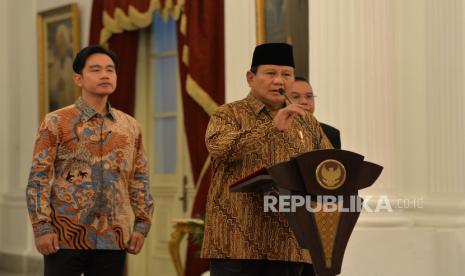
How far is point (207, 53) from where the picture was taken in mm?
6559

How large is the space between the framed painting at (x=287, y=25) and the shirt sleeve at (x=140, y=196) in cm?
264

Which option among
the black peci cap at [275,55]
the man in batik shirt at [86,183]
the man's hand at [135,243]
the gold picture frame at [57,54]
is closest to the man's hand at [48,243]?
the man in batik shirt at [86,183]

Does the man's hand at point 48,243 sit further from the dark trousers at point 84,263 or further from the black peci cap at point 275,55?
the black peci cap at point 275,55

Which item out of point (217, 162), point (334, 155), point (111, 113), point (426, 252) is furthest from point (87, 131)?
point (426, 252)

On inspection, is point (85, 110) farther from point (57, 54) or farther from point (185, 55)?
point (57, 54)

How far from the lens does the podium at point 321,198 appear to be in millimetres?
2664

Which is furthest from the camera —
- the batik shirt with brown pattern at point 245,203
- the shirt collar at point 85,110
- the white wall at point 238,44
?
the white wall at point 238,44

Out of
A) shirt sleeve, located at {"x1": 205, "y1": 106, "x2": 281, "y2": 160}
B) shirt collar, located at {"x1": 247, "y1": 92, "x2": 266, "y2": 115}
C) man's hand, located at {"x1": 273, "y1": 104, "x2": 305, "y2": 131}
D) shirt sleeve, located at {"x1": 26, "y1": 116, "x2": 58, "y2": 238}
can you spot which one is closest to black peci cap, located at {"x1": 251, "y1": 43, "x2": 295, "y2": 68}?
shirt collar, located at {"x1": 247, "y1": 92, "x2": 266, "y2": 115}

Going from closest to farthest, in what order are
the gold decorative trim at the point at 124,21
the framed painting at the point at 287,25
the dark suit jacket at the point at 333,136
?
1. the dark suit jacket at the point at 333,136
2. the framed painting at the point at 287,25
3. the gold decorative trim at the point at 124,21

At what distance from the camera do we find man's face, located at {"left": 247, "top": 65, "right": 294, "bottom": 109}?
3.05 meters

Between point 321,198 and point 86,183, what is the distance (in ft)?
3.77

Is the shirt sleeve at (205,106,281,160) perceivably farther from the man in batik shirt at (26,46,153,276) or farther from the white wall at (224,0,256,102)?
the white wall at (224,0,256,102)

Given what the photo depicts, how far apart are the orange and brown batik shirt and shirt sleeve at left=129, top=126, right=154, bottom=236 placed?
Answer: 7cm

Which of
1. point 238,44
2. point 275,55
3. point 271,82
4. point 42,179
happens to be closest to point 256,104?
point 271,82
